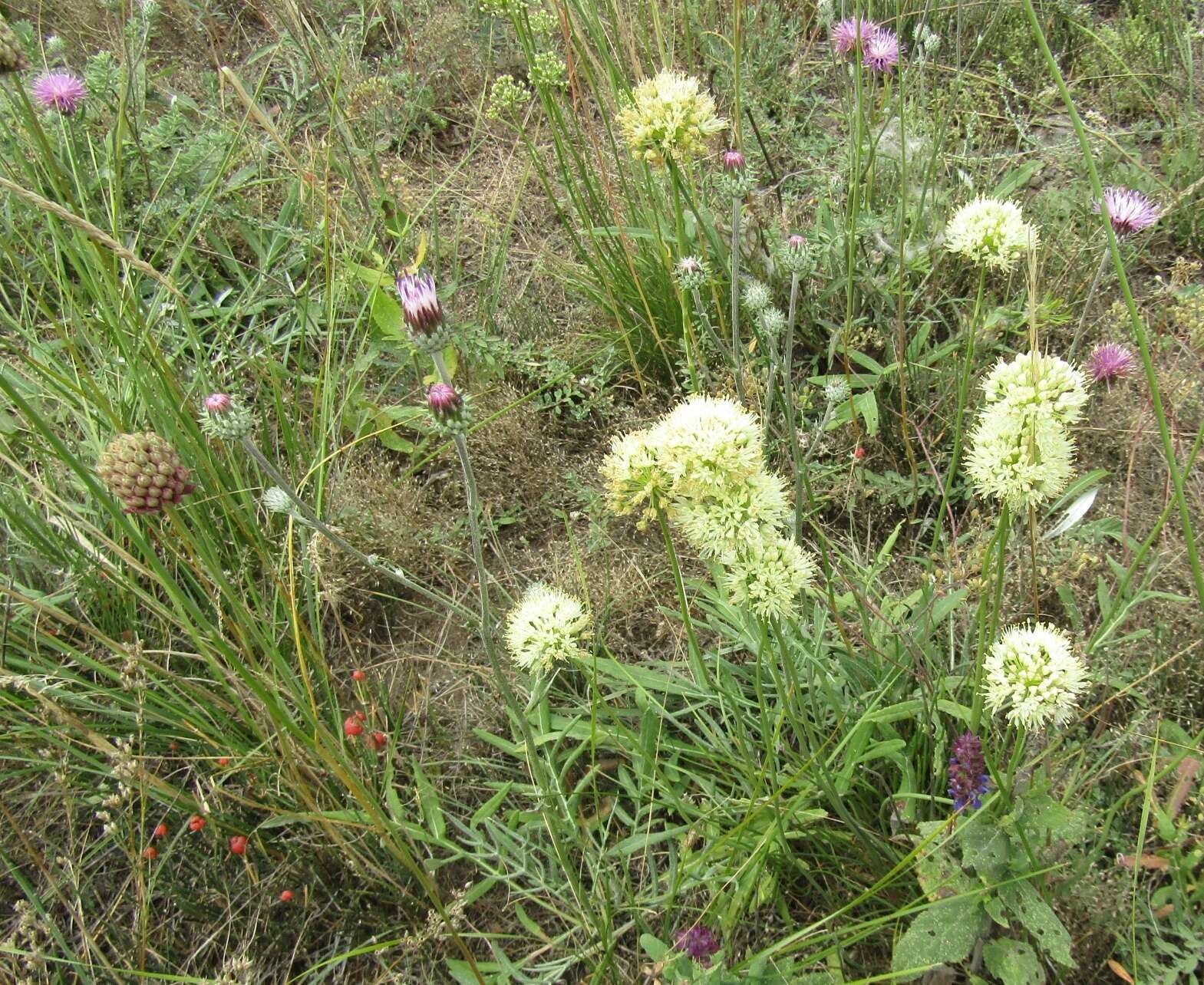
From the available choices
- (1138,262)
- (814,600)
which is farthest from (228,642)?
(1138,262)

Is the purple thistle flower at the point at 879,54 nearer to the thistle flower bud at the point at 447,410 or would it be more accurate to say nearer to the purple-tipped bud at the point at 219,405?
the thistle flower bud at the point at 447,410

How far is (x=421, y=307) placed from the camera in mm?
1395

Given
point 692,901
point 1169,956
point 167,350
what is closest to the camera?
point 1169,956

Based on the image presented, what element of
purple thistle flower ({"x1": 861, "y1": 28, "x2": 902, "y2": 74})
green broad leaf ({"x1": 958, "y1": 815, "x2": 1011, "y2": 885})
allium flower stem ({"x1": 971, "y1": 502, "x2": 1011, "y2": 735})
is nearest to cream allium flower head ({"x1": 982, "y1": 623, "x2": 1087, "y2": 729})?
allium flower stem ({"x1": 971, "y1": 502, "x2": 1011, "y2": 735})

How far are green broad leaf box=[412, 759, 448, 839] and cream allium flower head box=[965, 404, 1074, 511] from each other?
116 cm

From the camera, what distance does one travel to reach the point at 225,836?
5.84ft

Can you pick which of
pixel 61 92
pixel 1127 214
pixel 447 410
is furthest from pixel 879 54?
pixel 61 92

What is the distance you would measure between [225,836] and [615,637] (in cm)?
92

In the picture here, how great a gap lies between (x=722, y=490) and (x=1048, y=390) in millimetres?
435

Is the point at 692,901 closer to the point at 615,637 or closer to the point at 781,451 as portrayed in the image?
the point at 615,637

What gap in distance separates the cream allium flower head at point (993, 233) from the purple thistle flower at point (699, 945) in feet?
3.87

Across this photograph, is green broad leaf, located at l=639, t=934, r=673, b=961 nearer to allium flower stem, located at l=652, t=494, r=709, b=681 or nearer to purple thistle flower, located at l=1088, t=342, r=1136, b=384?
allium flower stem, located at l=652, t=494, r=709, b=681

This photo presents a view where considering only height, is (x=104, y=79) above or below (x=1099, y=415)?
above

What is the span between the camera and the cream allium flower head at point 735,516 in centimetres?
117
